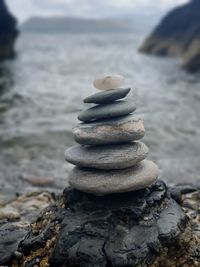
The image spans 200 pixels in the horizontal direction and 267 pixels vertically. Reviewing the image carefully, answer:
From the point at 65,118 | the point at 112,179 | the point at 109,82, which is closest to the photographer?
the point at 112,179

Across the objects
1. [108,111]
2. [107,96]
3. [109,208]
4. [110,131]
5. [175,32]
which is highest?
[107,96]

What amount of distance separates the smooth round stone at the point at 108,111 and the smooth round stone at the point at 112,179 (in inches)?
28.7

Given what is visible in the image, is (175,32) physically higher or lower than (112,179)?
lower

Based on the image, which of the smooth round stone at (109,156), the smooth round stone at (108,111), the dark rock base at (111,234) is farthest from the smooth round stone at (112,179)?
the smooth round stone at (108,111)

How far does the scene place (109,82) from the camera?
6.66m

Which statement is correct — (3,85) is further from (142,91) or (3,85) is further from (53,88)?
(142,91)

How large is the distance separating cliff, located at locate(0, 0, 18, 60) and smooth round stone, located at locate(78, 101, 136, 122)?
173 ft

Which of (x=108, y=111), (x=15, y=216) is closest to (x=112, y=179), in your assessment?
(x=108, y=111)

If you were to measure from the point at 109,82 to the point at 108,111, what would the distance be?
469 millimetres

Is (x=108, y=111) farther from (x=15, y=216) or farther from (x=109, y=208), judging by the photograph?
(x=15, y=216)

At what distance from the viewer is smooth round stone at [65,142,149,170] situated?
6242mm

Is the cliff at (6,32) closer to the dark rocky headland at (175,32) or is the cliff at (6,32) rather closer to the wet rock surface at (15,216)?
the dark rocky headland at (175,32)

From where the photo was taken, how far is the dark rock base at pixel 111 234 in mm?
5691

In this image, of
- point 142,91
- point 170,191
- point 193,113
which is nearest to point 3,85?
point 142,91
